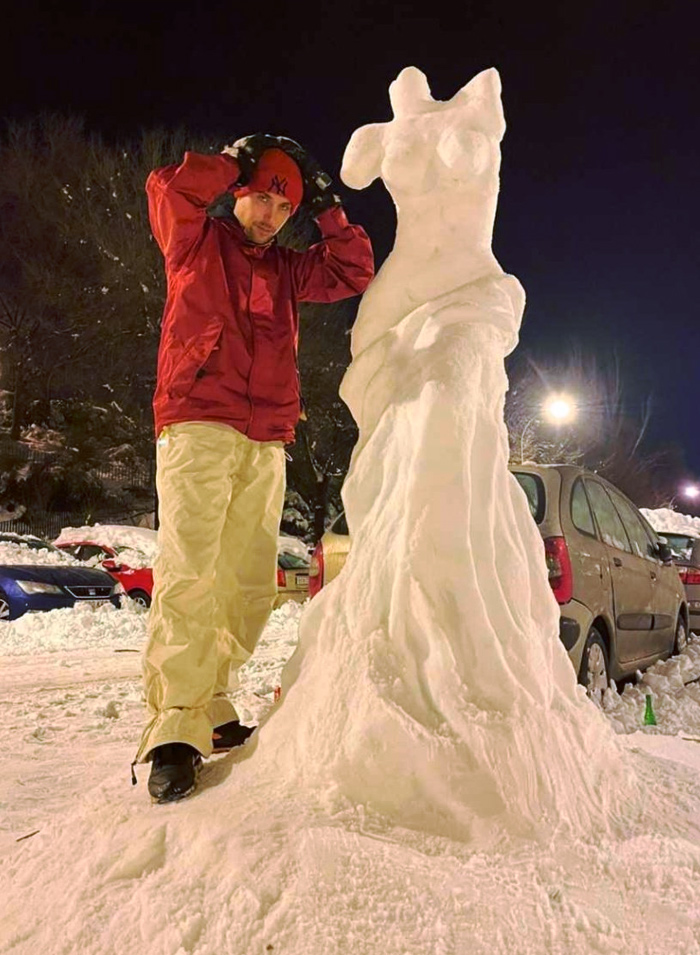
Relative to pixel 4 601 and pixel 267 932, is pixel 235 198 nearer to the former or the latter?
pixel 267 932

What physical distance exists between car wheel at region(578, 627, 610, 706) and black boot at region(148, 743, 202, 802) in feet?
10.2

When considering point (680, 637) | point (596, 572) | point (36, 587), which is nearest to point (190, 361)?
point (596, 572)

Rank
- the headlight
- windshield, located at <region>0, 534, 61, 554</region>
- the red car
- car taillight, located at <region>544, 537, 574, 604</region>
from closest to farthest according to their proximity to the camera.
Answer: car taillight, located at <region>544, 537, 574, 604</region>
the headlight
windshield, located at <region>0, 534, 61, 554</region>
the red car

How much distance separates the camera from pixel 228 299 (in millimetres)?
2906

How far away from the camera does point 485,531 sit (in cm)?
250

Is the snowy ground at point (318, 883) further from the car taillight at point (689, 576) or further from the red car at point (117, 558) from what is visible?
the red car at point (117, 558)

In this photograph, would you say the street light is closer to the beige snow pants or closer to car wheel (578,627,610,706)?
car wheel (578,627,610,706)

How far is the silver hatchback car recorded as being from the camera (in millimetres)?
4805

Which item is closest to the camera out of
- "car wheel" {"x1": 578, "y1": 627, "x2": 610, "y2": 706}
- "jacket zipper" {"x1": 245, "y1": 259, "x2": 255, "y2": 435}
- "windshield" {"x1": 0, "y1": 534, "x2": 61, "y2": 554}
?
"jacket zipper" {"x1": 245, "y1": 259, "x2": 255, "y2": 435}

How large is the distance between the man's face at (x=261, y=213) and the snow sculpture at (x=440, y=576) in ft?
0.95

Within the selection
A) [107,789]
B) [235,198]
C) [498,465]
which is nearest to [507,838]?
[498,465]

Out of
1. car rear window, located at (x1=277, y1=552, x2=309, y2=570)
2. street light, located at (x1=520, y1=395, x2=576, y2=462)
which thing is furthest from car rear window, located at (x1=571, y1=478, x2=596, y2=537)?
street light, located at (x1=520, y1=395, x2=576, y2=462)

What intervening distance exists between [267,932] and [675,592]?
664 centimetres

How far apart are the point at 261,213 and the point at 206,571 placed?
55.0 inches
